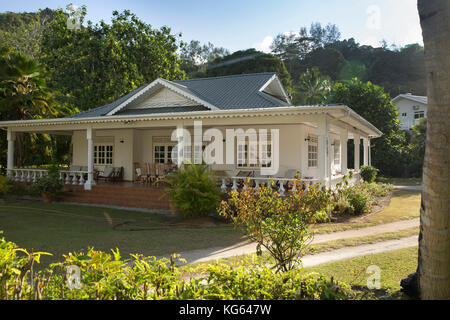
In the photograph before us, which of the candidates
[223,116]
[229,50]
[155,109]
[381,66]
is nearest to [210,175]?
[223,116]

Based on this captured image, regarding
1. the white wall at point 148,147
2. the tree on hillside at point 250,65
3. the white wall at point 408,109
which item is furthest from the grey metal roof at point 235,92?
the white wall at point 408,109

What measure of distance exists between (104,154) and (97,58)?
475 inches

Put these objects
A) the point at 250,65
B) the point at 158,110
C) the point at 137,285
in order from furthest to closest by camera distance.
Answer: the point at 250,65 → the point at 158,110 → the point at 137,285

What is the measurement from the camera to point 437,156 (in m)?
3.52

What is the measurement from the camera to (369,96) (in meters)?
29.2

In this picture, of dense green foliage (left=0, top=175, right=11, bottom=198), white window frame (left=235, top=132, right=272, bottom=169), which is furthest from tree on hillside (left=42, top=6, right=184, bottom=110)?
white window frame (left=235, top=132, right=272, bottom=169)

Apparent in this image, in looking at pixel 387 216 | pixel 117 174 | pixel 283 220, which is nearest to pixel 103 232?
pixel 283 220

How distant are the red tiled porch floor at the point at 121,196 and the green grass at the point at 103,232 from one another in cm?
88

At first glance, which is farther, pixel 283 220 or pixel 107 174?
pixel 107 174

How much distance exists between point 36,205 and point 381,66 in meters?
51.2

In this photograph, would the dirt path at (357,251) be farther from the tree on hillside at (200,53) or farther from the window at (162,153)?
the tree on hillside at (200,53)

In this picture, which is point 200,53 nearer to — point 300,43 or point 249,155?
point 300,43

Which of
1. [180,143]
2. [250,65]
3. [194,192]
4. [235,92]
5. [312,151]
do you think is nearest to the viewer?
[194,192]

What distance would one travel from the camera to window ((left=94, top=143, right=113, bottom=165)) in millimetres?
19625
